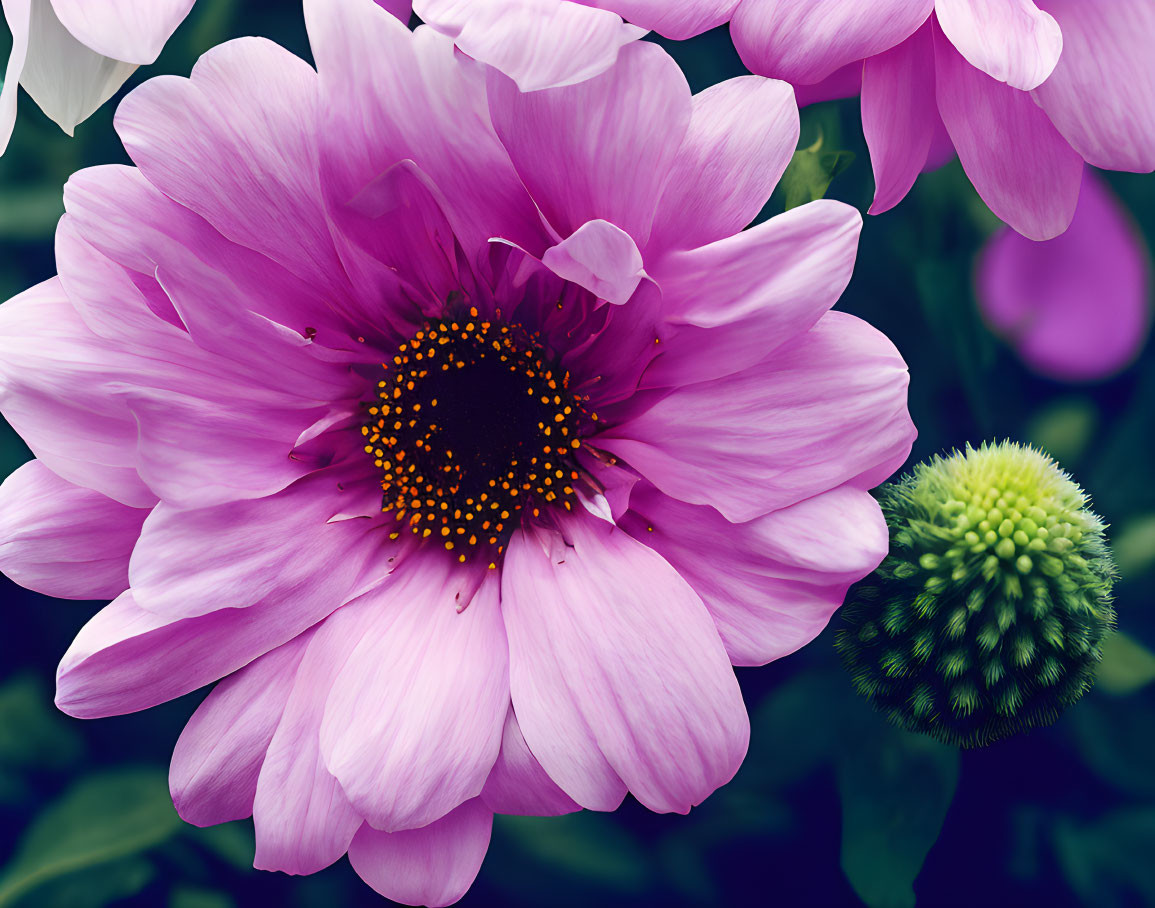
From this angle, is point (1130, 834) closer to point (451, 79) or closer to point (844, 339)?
point (844, 339)

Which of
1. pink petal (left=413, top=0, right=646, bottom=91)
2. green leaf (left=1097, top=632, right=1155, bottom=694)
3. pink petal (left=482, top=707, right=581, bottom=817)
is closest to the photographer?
pink petal (left=413, top=0, right=646, bottom=91)

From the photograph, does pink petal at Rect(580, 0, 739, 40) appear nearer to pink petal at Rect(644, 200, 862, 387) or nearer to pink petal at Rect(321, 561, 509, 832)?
pink petal at Rect(644, 200, 862, 387)

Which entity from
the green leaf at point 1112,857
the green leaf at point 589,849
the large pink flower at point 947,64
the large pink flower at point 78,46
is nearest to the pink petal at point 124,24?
the large pink flower at point 78,46

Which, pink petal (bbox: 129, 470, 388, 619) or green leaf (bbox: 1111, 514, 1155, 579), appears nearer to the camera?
pink petal (bbox: 129, 470, 388, 619)

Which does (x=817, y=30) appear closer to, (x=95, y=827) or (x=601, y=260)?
(x=601, y=260)

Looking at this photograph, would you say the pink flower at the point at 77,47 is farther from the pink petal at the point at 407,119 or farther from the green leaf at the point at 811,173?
the green leaf at the point at 811,173

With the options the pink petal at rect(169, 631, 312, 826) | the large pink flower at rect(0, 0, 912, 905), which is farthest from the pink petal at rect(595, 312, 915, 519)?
the pink petal at rect(169, 631, 312, 826)

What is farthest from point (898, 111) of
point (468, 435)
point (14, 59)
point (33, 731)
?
point (33, 731)

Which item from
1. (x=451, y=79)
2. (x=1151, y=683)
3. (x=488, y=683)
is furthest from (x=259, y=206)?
(x=1151, y=683)

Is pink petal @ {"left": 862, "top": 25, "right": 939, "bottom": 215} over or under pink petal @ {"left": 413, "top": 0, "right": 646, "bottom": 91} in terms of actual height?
under
